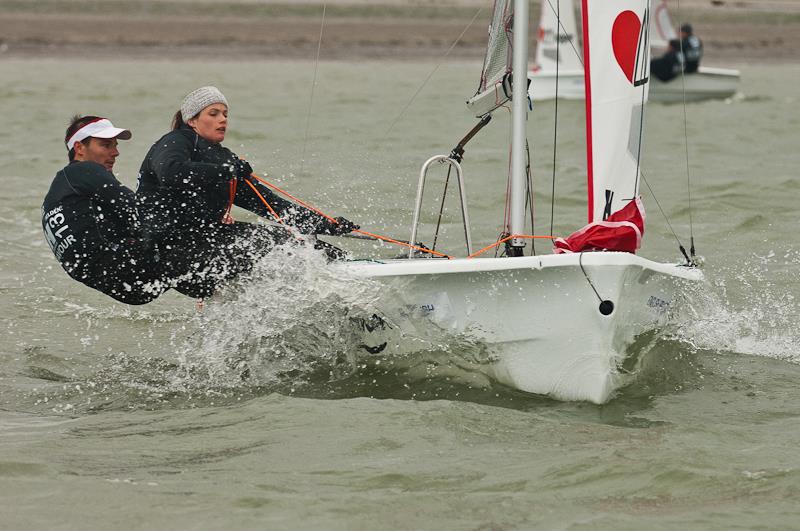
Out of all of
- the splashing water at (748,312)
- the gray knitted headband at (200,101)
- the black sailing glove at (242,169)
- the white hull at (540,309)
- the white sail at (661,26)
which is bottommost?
the splashing water at (748,312)

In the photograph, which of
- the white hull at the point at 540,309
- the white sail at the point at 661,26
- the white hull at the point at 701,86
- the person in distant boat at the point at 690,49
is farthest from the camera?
the white sail at the point at 661,26

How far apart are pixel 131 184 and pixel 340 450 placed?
21.7ft

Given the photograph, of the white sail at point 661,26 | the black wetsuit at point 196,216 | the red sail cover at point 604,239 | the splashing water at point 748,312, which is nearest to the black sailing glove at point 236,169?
the black wetsuit at point 196,216

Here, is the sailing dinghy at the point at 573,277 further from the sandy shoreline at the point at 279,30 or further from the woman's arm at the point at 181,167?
the sandy shoreline at the point at 279,30

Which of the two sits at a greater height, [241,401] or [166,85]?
[166,85]

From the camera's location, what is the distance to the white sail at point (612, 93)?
5.32m

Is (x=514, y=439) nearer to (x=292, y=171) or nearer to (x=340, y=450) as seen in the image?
(x=340, y=450)

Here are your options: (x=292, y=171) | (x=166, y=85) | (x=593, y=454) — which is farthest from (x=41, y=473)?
(x=166, y=85)

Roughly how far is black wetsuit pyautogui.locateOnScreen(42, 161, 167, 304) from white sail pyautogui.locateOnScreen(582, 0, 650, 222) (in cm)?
207

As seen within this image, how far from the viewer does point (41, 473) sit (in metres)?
4.23

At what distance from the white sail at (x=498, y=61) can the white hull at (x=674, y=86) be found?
1261 centimetres

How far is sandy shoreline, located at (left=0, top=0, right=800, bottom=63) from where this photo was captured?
25594mm

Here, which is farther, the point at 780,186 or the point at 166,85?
the point at 166,85

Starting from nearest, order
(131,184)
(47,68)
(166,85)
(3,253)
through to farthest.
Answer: (3,253) → (131,184) → (166,85) → (47,68)
